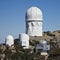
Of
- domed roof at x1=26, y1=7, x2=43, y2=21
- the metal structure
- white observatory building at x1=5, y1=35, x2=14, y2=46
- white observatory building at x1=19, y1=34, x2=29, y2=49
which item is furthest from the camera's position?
domed roof at x1=26, y1=7, x2=43, y2=21

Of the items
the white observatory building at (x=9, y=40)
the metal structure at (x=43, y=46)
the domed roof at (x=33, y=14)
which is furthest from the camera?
the domed roof at (x=33, y=14)

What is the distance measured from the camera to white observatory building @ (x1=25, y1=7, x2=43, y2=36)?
204ft

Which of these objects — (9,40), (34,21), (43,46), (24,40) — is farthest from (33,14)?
(43,46)

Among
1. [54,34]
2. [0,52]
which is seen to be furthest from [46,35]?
[0,52]

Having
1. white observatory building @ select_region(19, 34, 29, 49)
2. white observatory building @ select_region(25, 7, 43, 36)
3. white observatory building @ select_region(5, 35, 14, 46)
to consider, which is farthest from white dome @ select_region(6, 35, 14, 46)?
white observatory building @ select_region(25, 7, 43, 36)

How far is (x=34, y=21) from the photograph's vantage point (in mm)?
62469

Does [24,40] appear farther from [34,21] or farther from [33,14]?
[33,14]

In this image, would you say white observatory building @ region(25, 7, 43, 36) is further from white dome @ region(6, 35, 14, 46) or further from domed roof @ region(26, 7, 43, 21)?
white dome @ region(6, 35, 14, 46)

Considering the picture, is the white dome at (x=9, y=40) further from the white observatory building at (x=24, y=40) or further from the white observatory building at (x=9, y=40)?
the white observatory building at (x=24, y=40)

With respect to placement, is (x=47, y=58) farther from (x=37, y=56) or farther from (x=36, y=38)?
(x=36, y=38)

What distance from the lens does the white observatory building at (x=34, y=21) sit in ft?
204

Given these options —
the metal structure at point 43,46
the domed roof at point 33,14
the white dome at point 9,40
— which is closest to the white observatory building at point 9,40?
the white dome at point 9,40

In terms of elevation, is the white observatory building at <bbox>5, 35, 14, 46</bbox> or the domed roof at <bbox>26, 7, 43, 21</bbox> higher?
the domed roof at <bbox>26, 7, 43, 21</bbox>

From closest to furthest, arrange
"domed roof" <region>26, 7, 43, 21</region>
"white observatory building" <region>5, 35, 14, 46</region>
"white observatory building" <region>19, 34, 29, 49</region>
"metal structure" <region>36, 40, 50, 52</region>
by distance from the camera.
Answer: "metal structure" <region>36, 40, 50, 52</region>
"white observatory building" <region>5, 35, 14, 46</region>
"white observatory building" <region>19, 34, 29, 49</region>
"domed roof" <region>26, 7, 43, 21</region>
